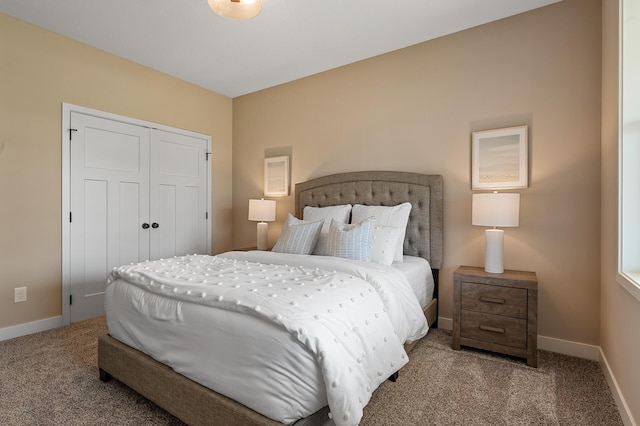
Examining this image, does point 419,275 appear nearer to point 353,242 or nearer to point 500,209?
point 353,242

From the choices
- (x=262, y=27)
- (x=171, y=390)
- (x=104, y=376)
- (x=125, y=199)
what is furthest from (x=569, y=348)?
(x=125, y=199)

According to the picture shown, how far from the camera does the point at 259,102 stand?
4.49 metres

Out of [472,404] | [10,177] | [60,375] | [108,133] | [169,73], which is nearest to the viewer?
[472,404]

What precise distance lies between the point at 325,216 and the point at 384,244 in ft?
2.76

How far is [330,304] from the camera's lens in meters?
1.52

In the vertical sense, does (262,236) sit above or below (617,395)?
above

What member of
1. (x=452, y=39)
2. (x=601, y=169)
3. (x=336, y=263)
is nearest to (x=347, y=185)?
(x=336, y=263)

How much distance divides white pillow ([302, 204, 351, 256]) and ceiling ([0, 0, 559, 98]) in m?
1.59

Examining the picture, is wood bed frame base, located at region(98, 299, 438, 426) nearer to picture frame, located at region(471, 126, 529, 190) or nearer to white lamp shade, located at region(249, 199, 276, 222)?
picture frame, located at region(471, 126, 529, 190)

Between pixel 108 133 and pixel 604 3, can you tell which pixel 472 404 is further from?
pixel 108 133

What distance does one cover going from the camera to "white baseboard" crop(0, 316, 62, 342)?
111 inches

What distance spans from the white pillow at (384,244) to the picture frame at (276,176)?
174 cm

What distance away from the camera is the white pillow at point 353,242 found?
8.66 feet

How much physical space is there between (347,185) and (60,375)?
2.80 metres
